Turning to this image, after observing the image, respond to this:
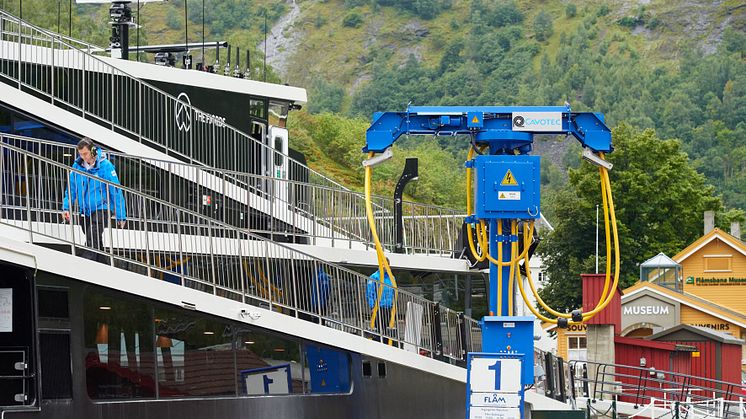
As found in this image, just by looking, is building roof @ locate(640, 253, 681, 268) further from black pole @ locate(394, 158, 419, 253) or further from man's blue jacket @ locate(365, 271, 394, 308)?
man's blue jacket @ locate(365, 271, 394, 308)

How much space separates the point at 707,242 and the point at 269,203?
48.3 meters

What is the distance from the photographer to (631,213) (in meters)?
79.4

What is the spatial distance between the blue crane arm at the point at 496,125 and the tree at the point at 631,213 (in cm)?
5415

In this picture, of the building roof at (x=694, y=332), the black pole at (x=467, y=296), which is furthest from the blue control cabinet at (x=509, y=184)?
the building roof at (x=694, y=332)

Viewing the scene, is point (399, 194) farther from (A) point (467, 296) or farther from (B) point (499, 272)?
(B) point (499, 272)

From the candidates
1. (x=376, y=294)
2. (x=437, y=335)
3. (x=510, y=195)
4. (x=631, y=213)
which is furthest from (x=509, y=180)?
(x=631, y=213)

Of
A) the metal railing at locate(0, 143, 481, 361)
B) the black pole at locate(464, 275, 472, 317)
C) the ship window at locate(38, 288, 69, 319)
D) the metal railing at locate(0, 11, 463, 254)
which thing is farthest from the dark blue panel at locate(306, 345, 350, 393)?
the ship window at locate(38, 288, 69, 319)

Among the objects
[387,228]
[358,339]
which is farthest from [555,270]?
[358,339]

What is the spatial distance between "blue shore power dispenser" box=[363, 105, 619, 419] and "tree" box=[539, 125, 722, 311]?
5418 cm

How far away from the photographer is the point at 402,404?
84.9 ft

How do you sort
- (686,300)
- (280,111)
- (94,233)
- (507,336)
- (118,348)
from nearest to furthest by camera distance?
(94,233) → (118,348) → (507,336) → (280,111) → (686,300)

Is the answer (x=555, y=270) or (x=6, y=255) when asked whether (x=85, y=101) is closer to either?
(x=6, y=255)

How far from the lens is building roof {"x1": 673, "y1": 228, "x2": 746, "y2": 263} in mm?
71250

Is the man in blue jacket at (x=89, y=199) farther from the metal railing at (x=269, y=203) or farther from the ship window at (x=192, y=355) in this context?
the ship window at (x=192, y=355)
